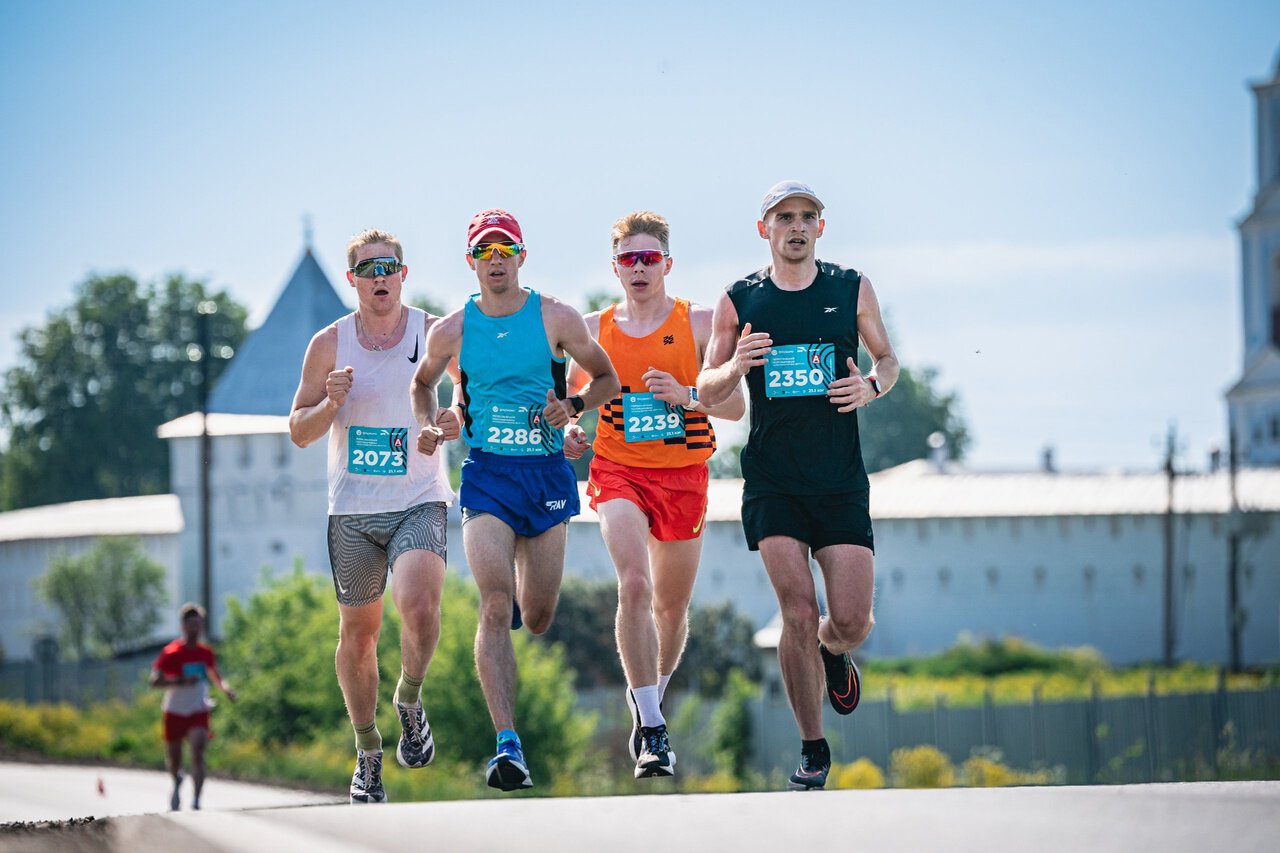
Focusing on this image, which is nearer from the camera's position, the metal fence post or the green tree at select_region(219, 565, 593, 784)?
the green tree at select_region(219, 565, 593, 784)

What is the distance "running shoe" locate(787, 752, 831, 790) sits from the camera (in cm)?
838

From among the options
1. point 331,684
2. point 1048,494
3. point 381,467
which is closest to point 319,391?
point 381,467

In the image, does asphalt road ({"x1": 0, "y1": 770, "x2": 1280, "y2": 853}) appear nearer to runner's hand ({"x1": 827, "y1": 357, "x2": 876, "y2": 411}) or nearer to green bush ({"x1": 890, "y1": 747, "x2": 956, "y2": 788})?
runner's hand ({"x1": 827, "y1": 357, "x2": 876, "y2": 411})

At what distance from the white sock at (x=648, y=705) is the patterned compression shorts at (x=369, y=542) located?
1019mm

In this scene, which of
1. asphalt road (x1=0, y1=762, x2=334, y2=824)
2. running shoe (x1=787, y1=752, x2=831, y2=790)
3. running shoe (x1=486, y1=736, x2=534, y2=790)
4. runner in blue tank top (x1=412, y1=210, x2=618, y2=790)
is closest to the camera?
running shoe (x1=486, y1=736, x2=534, y2=790)

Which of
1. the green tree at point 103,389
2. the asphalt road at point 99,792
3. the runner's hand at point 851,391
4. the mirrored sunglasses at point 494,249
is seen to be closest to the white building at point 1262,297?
the green tree at point 103,389

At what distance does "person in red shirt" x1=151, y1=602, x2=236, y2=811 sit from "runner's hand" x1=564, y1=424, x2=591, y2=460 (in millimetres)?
11985

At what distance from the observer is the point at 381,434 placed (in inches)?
345

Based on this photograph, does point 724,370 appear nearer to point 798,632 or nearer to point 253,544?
point 798,632

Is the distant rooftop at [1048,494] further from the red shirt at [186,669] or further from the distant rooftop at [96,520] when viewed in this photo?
the red shirt at [186,669]

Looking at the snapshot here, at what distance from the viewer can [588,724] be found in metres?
45.7

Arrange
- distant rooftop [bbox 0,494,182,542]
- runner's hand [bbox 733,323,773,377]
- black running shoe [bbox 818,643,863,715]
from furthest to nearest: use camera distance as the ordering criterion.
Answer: distant rooftop [bbox 0,494,182,542]
black running shoe [bbox 818,643,863,715]
runner's hand [bbox 733,323,773,377]

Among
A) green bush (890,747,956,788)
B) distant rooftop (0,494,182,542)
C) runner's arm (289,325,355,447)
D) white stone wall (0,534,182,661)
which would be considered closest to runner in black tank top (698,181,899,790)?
runner's arm (289,325,355,447)

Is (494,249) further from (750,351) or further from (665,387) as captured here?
(750,351)
